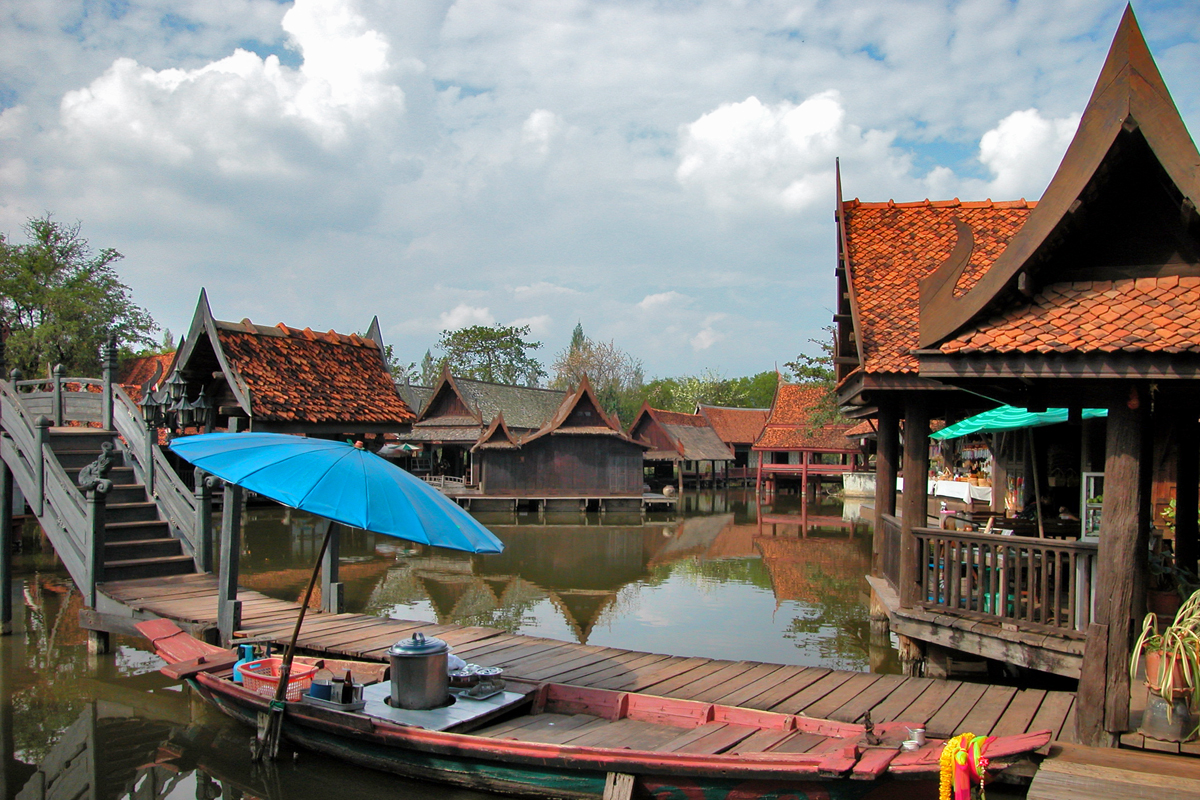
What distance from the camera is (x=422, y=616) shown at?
11711 mm

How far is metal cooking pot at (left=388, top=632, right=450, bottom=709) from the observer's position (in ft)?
18.9

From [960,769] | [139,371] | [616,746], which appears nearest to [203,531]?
[616,746]

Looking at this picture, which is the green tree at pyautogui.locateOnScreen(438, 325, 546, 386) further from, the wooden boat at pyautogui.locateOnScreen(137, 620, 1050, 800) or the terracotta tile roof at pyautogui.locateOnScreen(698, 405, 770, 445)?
the wooden boat at pyautogui.locateOnScreen(137, 620, 1050, 800)

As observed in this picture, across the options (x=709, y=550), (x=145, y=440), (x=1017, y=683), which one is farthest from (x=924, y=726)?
(x=709, y=550)

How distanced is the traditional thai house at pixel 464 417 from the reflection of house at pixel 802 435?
33.9 feet

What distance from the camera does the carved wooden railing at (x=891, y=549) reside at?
8.76 meters

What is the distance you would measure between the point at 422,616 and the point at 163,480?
3880mm

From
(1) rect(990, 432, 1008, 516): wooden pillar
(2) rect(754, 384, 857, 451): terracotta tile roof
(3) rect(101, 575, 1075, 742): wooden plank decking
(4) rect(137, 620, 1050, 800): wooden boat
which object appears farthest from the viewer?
(2) rect(754, 384, 857, 451): terracotta tile roof

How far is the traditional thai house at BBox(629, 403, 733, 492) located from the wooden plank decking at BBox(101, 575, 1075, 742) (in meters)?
27.6

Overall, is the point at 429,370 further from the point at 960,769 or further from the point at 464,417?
A: the point at 960,769

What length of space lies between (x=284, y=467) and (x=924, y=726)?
4417 mm

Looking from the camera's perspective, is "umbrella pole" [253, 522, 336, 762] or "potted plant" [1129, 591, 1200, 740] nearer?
"potted plant" [1129, 591, 1200, 740]

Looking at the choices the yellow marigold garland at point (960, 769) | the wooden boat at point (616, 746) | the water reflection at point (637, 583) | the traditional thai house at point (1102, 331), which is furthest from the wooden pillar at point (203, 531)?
the yellow marigold garland at point (960, 769)

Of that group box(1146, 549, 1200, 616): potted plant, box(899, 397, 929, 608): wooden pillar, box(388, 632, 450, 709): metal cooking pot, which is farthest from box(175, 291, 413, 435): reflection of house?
box(1146, 549, 1200, 616): potted plant
